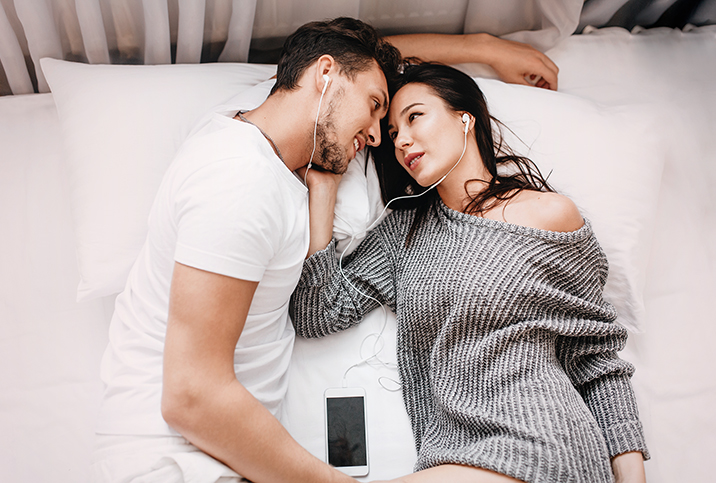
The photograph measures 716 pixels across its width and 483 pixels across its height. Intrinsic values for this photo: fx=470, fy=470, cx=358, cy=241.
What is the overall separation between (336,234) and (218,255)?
0.53 m

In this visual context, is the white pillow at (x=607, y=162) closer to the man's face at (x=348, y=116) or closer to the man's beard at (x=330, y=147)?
the man's face at (x=348, y=116)

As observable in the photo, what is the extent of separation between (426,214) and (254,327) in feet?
2.25

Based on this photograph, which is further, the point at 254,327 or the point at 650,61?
the point at 650,61

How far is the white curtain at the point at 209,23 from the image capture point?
1581 millimetres

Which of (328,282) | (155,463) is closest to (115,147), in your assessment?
(328,282)

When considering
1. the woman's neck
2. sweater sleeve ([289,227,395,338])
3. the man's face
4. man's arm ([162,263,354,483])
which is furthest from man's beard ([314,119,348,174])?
man's arm ([162,263,354,483])

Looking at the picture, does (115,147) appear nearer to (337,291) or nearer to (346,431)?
(337,291)

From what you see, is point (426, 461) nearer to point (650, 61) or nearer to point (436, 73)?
point (436, 73)

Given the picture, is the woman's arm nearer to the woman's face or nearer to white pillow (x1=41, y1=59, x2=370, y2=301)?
white pillow (x1=41, y1=59, x2=370, y2=301)

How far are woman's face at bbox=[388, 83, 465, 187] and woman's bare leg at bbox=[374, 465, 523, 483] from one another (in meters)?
0.83

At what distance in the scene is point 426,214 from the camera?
5.23 ft

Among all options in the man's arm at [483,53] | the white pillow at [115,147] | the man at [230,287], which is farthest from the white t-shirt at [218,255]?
the man's arm at [483,53]

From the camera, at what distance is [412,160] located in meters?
1.55

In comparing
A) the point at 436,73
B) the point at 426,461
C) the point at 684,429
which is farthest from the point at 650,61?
the point at 426,461
